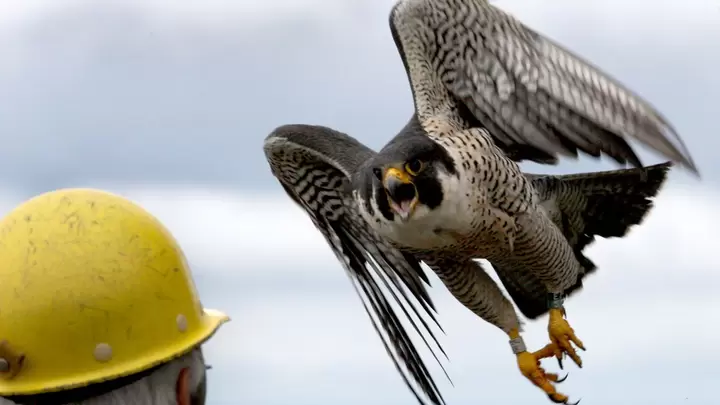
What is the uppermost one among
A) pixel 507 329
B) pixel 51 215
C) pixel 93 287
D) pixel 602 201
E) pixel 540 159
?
pixel 51 215

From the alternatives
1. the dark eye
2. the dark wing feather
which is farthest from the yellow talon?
the dark eye

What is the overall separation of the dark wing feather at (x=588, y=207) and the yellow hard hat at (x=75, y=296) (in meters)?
5.33

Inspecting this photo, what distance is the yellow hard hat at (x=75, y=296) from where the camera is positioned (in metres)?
3.13

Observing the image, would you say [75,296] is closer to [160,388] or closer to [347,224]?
[160,388]

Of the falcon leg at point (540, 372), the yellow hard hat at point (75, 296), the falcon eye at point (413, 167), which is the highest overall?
the yellow hard hat at point (75, 296)

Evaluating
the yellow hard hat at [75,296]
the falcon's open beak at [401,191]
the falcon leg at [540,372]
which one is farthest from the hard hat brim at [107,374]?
the falcon leg at [540,372]

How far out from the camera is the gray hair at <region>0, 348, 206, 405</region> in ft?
9.39

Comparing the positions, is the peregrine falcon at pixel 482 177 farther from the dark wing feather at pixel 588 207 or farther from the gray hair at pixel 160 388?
the gray hair at pixel 160 388

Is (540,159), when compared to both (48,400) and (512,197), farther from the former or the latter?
(48,400)

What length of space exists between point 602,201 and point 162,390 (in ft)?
20.2

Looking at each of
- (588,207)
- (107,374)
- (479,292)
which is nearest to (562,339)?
(479,292)

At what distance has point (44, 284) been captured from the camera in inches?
124

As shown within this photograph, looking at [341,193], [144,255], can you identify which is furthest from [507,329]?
[144,255]

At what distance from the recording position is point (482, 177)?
697cm
